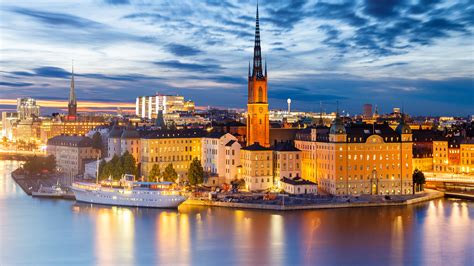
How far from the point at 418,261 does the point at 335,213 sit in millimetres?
6040

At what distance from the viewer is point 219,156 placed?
27578mm

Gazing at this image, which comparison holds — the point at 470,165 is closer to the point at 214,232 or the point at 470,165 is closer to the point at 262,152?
the point at 262,152

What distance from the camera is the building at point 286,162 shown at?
26.2 m

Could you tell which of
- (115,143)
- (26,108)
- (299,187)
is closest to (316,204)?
(299,187)

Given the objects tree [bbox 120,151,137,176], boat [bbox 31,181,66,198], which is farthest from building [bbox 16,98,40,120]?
tree [bbox 120,151,137,176]

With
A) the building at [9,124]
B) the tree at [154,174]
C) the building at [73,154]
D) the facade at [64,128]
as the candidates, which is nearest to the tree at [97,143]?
the building at [73,154]

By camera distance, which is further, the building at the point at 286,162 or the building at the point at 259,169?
the building at the point at 286,162

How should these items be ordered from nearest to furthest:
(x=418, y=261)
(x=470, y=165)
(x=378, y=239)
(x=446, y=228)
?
(x=418, y=261), (x=378, y=239), (x=446, y=228), (x=470, y=165)

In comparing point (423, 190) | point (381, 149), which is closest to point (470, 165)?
point (423, 190)

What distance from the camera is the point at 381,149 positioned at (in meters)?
25.2

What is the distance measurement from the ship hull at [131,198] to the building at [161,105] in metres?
61.7

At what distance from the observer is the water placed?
16.2 meters

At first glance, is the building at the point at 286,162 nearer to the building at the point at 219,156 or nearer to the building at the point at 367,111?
the building at the point at 219,156

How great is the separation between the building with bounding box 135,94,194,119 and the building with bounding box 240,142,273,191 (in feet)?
199
